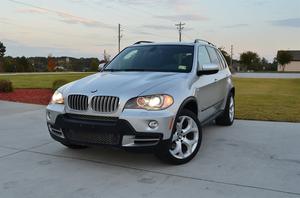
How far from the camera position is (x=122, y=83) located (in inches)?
197

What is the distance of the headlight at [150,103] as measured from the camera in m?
4.64

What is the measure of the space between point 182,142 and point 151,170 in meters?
0.61

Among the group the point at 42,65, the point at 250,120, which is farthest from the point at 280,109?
the point at 42,65

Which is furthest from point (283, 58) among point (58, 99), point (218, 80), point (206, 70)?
point (58, 99)

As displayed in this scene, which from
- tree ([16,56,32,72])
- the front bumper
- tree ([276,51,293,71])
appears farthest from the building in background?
the front bumper

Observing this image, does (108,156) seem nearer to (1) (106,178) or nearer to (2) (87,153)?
(2) (87,153)

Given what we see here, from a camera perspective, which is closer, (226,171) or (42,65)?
(226,171)

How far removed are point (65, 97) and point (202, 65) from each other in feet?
7.25

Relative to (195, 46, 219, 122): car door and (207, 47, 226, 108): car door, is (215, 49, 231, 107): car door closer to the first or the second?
(207, 47, 226, 108): car door

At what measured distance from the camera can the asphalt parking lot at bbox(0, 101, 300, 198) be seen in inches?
163

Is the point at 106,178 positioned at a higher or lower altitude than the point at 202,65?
lower

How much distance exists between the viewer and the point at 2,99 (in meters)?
12.2

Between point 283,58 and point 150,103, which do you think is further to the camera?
point 283,58

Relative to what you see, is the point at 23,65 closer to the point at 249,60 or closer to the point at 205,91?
the point at 205,91
